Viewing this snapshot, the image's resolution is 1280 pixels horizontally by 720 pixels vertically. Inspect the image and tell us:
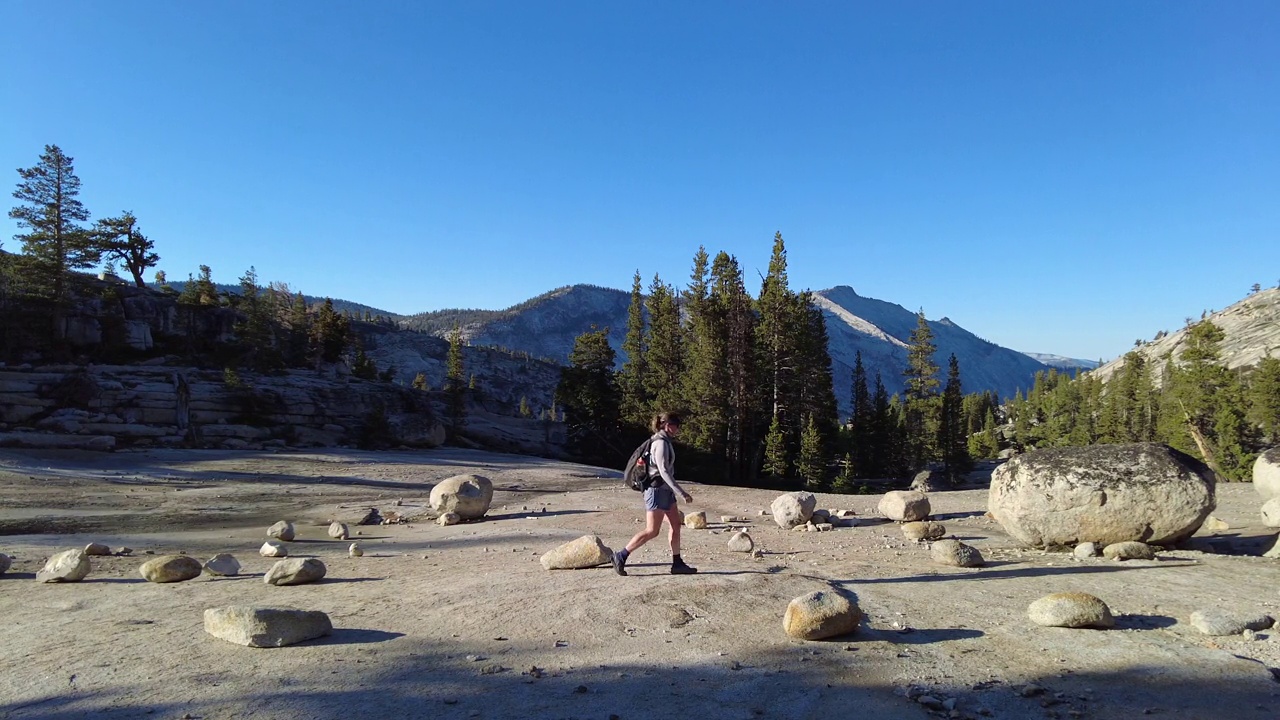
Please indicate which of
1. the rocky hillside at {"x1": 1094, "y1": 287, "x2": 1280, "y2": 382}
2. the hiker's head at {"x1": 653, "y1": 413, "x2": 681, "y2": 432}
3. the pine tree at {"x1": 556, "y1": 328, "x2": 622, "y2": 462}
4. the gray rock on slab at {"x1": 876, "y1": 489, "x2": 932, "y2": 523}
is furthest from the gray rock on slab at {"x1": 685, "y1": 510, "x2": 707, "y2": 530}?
the rocky hillside at {"x1": 1094, "y1": 287, "x2": 1280, "y2": 382}

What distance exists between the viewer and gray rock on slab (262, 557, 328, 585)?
8.10m

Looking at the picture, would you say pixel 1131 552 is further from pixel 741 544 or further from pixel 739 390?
pixel 739 390

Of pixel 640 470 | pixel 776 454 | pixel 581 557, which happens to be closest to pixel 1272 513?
pixel 640 470

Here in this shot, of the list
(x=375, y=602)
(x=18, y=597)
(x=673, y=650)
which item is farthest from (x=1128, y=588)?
(x=18, y=597)

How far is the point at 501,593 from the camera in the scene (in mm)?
7160

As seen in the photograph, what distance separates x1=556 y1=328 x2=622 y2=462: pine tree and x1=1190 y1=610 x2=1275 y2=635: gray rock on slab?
127ft

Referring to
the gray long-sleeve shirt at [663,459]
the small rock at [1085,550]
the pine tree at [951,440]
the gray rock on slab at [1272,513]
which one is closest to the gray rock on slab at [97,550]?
the gray long-sleeve shirt at [663,459]

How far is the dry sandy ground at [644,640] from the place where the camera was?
4.43m

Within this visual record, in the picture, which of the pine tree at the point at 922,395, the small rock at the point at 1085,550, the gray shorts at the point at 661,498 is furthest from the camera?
the pine tree at the point at 922,395

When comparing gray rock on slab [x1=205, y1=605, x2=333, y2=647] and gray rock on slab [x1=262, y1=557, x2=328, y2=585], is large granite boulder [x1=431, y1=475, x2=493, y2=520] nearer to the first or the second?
gray rock on slab [x1=262, y1=557, x2=328, y2=585]

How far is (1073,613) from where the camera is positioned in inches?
229

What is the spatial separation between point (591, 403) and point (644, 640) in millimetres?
39082

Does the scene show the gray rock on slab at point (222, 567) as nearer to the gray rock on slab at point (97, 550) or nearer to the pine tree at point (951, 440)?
the gray rock on slab at point (97, 550)

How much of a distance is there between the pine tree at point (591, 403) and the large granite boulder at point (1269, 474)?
34151 mm
